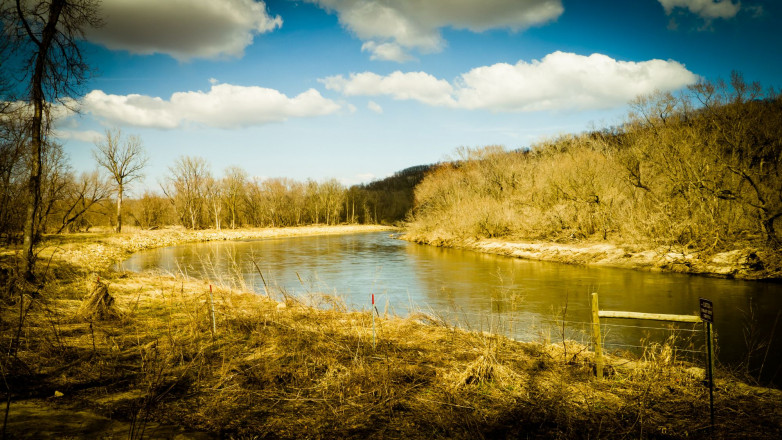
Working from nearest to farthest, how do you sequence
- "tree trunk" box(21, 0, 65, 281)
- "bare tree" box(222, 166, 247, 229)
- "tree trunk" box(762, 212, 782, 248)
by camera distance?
"tree trunk" box(21, 0, 65, 281), "tree trunk" box(762, 212, 782, 248), "bare tree" box(222, 166, 247, 229)

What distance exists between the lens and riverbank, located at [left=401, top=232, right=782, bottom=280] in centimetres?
1712

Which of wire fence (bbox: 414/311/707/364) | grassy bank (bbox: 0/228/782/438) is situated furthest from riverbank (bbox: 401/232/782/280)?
grassy bank (bbox: 0/228/782/438)

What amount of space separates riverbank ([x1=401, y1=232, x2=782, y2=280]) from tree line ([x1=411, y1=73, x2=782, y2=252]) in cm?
81

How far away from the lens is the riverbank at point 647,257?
17125 mm

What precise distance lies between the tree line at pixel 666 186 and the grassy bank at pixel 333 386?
1851cm

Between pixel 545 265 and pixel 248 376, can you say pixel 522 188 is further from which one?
pixel 248 376

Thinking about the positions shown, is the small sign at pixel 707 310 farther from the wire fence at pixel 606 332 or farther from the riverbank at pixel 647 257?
the riverbank at pixel 647 257

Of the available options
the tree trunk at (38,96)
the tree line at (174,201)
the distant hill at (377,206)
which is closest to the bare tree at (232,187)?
the tree line at (174,201)

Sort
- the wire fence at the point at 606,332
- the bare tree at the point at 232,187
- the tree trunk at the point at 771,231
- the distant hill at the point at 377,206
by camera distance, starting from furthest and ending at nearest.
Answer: the distant hill at the point at 377,206
the bare tree at the point at 232,187
the tree trunk at the point at 771,231
the wire fence at the point at 606,332

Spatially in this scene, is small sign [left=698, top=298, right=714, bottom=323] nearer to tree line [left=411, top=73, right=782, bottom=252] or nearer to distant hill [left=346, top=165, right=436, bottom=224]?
tree line [left=411, top=73, right=782, bottom=252]

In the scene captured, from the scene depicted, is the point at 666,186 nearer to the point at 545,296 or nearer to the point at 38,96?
the point at 545,296

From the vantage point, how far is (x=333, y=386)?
5.20 metres

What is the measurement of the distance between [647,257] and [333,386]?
22.6 metres

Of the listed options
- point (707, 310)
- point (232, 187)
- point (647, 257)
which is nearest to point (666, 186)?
point (647, 257)
